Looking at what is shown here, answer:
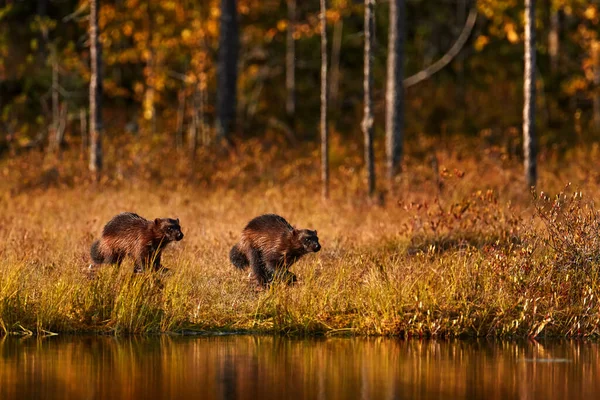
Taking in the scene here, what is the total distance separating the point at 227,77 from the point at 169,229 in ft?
59.8

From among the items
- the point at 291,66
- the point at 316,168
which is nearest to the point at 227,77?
the point at 291,66

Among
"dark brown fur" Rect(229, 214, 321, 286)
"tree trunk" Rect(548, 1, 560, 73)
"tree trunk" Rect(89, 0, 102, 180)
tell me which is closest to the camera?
"dark brown fur" Rect(229, 214, 321, 286)

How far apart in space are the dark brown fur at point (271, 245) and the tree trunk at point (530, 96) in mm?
9919

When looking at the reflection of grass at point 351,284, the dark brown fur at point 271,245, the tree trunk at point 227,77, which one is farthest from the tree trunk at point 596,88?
the dark brown fur at point 271,245

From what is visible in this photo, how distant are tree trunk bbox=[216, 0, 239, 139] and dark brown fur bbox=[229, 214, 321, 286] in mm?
16953

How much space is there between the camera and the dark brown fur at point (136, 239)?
15266mm

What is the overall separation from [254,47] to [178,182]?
15690 mm

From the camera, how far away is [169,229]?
1523 cm

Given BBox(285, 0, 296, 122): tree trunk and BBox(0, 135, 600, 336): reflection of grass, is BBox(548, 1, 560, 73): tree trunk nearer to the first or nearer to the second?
BBox(285, 0, 296, 122): tree trunk

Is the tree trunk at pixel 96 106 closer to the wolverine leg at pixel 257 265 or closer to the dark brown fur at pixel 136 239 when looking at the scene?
the dark brown fur at pixel 136 239

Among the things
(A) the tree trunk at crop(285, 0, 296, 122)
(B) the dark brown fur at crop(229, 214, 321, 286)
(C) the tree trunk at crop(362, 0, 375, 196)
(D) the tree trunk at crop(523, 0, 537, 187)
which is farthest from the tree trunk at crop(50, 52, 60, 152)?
(B) the dark brown fur at crop(229, 214, 321, 286)

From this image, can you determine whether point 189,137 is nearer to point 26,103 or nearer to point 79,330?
point 26,103

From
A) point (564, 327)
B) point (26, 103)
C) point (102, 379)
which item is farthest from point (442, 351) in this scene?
point (26, 103)

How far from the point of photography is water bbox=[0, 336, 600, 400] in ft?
33.2
